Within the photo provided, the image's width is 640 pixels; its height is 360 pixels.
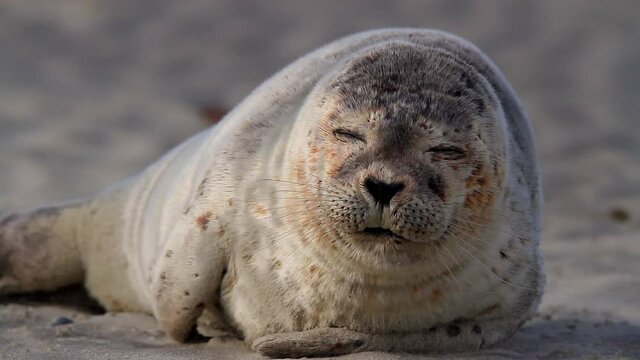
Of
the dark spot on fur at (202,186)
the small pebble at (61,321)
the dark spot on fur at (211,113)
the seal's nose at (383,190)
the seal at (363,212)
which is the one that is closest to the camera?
the seal's nose at (383,190)

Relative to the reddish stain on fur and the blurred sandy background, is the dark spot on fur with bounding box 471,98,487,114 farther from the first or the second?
the blurred sandy background

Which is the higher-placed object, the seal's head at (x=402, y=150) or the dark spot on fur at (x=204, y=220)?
the seal's head at (x=402, y=150)

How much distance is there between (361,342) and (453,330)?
1.00 ft

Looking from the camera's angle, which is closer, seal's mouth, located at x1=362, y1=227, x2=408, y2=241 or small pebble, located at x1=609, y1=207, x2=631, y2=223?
seal's mouth, located at x1=362, y1=227, x2=408, y2=241

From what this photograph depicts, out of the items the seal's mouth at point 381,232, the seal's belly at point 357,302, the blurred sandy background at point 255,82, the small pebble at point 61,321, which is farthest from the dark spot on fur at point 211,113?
the seal's mouth at point 381,232

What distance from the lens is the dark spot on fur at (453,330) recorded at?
11.0 feet

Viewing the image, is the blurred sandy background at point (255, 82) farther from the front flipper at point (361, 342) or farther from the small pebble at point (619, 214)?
the front flipper at point (361, 342)

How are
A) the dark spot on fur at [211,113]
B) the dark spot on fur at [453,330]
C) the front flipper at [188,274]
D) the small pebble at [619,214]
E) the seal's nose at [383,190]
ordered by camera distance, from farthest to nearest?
the dark spot on fur at [211,113]
the small pebble at [619,214]
the front flipper at [188,274]
the dark spot on fur at [453,330]
the seal's nose at [383,190]

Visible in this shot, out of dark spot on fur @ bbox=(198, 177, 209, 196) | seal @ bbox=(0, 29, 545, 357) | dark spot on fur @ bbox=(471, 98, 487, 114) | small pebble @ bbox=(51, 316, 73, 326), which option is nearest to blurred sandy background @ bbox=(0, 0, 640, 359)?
seal @ bbox=(0, 29, 545, 357)

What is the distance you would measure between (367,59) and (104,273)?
6.14ft

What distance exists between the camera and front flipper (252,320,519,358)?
3215 mm

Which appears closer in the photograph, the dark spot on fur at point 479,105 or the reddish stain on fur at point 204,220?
the dark spot on fur at point 479,105

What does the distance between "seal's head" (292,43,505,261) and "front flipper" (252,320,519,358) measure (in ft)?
1.14

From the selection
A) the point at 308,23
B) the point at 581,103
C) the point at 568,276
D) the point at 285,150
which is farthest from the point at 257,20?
the point at 285,150
